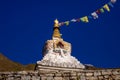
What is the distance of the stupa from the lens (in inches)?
1022

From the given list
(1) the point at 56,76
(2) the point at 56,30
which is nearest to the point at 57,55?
(2) the point at 56,30

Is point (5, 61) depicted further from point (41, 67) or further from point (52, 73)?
point (52, 73)

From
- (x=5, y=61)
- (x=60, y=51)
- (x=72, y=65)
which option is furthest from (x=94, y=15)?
(x=5, y=61)

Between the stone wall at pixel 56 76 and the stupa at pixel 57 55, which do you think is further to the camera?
the stupa at pixel 57 55

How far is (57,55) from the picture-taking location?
29.3 metres

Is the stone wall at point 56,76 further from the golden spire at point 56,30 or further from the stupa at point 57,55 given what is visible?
the golden spire at point 56,30

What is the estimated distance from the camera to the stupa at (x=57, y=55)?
26.0m

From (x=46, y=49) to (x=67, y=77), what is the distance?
790 inches

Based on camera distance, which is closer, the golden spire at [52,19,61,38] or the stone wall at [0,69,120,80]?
the stone wall at [0,69,120,80]

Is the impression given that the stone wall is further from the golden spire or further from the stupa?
the golden spire

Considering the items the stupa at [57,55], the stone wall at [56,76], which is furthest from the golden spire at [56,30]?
the stone wall at [56,76]

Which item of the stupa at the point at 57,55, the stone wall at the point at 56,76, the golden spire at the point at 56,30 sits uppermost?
the golden spire at the point at 56,30

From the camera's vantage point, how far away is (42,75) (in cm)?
1056

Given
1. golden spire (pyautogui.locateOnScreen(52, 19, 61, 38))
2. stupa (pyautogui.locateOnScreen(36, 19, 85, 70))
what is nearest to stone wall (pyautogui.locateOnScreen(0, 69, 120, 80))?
stupa (pyautogui.locateOnScreen(36, 19, 85, 70))
